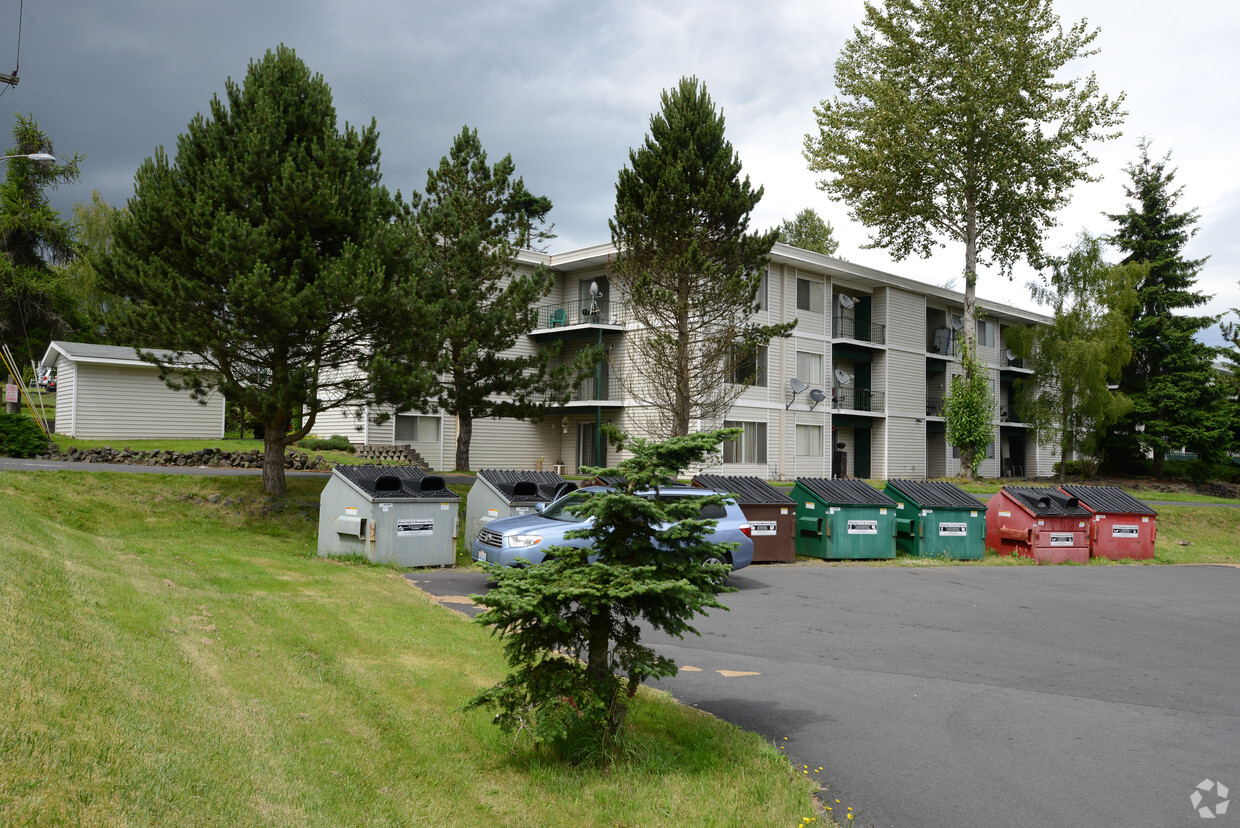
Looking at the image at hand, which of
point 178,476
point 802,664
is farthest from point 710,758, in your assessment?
point 178,476

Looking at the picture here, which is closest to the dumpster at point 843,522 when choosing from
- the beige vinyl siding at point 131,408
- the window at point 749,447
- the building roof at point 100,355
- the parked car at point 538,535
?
the parked car at point 538,535

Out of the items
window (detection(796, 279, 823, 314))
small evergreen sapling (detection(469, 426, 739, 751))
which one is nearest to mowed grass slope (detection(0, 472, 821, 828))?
small evergreen sapling (detection(469, 426, 739, 751))

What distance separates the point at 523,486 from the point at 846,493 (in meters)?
6.89

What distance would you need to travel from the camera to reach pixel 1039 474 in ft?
151

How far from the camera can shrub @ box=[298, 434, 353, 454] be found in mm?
28641

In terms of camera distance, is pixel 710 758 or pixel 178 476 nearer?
pixel 710 758

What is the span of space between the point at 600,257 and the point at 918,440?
59.8 ft

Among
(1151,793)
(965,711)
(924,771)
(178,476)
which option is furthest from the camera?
(178,476)

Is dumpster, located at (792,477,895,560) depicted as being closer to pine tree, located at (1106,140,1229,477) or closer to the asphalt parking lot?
the asphalt parking lot

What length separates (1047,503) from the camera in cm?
1845

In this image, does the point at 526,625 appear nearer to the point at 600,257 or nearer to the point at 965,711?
the point at 965,711

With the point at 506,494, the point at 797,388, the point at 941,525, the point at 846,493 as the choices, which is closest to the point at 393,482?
the point at 506,494

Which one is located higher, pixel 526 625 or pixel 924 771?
pixel 526 625

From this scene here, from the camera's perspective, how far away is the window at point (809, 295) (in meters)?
33.8
